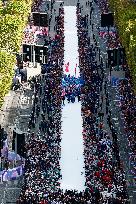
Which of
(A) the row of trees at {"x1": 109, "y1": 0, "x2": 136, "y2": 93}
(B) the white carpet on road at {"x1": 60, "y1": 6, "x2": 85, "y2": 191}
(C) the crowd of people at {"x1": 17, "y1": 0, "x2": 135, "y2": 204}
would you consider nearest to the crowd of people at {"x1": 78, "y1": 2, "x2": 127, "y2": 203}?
(C) the crowd of people at {"x1": 17, "y1": 0, "x2": 135, "y2": 204}

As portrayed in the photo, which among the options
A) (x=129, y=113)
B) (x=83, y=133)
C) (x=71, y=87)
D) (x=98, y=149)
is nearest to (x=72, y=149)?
(x=98, y=149)

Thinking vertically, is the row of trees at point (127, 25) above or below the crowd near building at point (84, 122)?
above

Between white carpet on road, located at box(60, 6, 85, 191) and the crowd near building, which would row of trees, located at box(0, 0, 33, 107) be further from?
white carpet on road, located at box(60, 6, 85, 191)

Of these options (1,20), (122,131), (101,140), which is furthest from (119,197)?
(1,20)

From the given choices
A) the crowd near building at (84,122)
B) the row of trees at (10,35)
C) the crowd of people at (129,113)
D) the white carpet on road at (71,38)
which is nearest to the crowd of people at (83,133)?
the crowd near building at (84,122)

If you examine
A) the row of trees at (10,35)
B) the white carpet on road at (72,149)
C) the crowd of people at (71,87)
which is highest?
the row of trees at (10,35)

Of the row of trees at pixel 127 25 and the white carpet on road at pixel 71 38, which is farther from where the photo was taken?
the white carpet on road at pixel 71 38

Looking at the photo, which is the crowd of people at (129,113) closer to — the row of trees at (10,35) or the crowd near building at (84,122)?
the crowd near building at (84,122)
